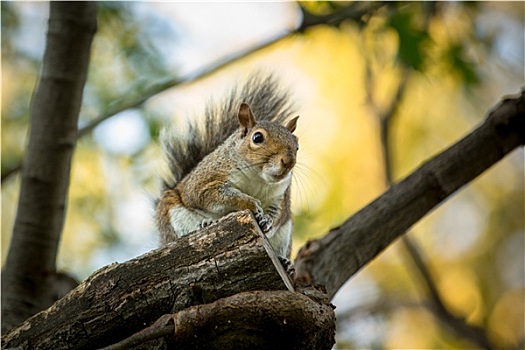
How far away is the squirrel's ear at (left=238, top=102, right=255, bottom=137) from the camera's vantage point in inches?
108

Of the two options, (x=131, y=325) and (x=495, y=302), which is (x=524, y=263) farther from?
(x=131, y=325)

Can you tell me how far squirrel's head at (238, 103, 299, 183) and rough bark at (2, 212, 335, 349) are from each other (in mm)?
613

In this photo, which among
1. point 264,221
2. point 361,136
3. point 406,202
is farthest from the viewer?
point 361,136

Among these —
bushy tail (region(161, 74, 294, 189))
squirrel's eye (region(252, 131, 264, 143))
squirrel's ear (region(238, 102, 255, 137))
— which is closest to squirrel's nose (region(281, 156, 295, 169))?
squirrel's eye (region(252, 131, 264, 143))

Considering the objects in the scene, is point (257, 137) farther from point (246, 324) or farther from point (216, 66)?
point (246, 324)

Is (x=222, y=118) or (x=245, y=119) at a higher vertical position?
(x=222, y=118)

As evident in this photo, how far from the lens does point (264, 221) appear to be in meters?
2.37

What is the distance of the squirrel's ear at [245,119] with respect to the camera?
2.76 metres

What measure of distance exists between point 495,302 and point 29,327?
17.0 feet

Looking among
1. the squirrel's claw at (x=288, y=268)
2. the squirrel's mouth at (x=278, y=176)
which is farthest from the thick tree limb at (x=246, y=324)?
the squirrel's mouth at (x=278, y=176)

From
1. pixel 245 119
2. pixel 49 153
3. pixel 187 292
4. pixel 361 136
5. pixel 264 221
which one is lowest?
pixel 187 292

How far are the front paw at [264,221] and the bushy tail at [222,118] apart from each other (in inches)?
22.6

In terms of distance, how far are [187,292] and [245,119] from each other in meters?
1.00

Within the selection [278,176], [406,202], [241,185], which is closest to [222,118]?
[241,185]
